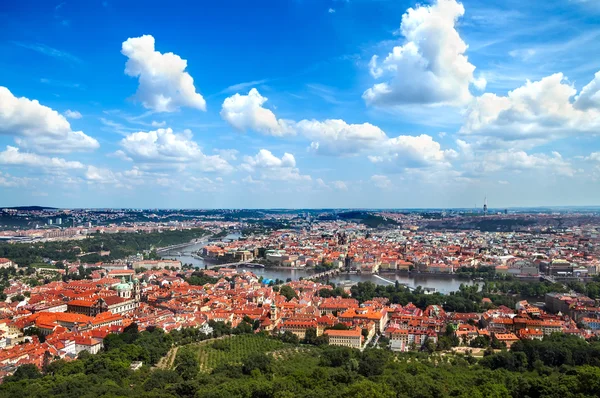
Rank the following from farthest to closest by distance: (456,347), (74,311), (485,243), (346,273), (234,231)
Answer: (234,231) → (485,243) → (346,273) → (74,311) → (456,347)

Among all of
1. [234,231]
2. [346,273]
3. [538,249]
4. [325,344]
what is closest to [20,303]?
[325,344]

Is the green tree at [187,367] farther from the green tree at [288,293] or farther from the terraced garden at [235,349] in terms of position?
the green tree at [288,293]

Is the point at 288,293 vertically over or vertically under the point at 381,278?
over

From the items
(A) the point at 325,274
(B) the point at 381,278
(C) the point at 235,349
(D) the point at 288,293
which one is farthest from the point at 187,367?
(A) the point at 325,274

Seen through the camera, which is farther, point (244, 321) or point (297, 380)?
point (244, 321)

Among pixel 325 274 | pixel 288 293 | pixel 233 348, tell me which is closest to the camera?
pixel 233 348

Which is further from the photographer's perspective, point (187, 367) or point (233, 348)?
point (233, 348)

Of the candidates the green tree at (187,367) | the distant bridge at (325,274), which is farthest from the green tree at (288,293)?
the green tree at (187,367)

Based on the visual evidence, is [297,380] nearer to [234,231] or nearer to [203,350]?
[203,350]

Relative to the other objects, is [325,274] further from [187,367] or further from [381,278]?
[187,367]

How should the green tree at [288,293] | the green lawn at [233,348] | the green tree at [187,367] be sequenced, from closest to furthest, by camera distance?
1. the green tree at [187,367]
2. the green lawn at [233,348]
3. the green tree at [288,293]

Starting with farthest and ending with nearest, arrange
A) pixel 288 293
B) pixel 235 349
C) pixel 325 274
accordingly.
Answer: pixel 325 274, pixel 288 293, pixel 235 349
